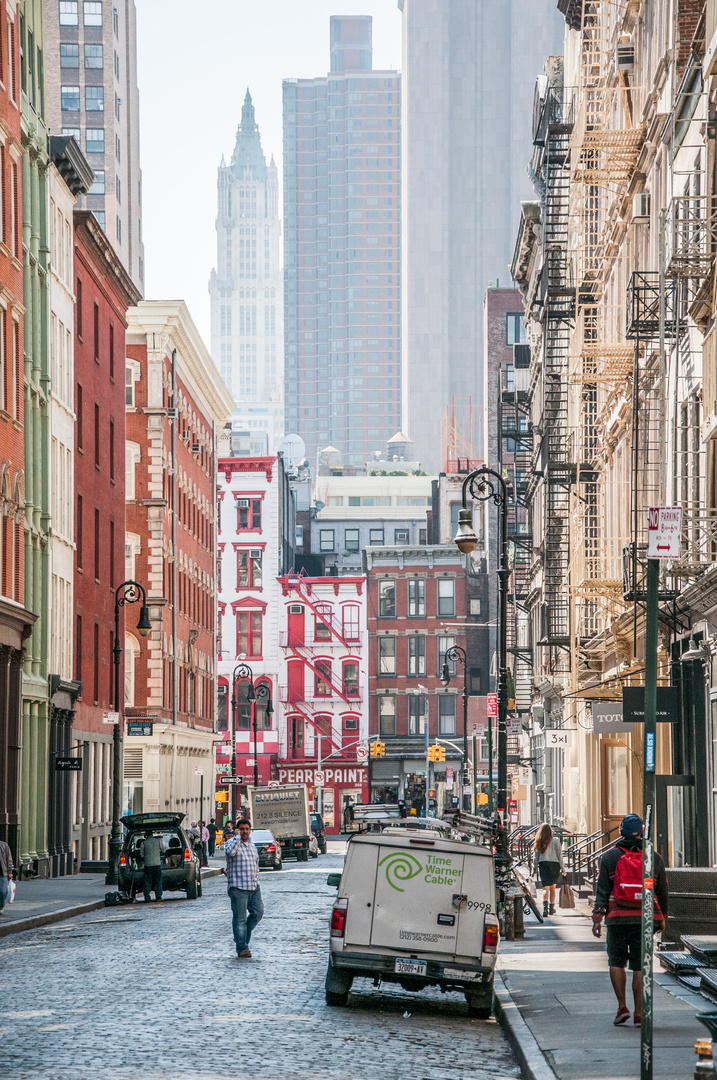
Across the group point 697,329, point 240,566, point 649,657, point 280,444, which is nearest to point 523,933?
point 697,329

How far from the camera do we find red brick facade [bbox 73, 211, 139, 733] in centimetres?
5628

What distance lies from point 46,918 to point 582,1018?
16.8 metres

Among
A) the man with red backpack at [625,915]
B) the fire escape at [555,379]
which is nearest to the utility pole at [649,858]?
the man with red backpack at [625,915]

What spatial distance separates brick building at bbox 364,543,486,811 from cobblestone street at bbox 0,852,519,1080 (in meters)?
85.7

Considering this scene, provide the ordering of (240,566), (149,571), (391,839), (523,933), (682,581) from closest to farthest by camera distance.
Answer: (391,839), (523,933), (682,581), (149,571), (240,566)

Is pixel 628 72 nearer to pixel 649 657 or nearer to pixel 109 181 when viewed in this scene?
pixel 649 657

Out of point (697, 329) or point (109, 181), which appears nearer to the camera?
point (697, 329)

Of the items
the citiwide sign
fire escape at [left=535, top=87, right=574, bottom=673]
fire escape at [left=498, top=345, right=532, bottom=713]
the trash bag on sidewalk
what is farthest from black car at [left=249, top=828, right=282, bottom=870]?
the citiwide sign

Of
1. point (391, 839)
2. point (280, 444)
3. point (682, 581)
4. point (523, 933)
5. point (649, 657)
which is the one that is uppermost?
point (280, 444)

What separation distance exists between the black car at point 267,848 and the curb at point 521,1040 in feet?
121

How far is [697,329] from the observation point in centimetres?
2830

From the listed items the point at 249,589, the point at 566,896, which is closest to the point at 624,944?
the point at 566,896

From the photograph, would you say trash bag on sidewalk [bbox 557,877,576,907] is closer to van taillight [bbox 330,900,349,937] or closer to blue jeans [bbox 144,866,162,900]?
blue jeans [bbox 144,866,162,900]

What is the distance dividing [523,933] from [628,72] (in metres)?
20.8
